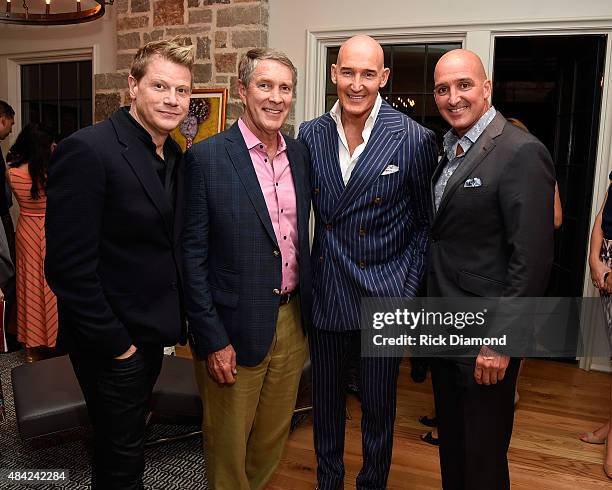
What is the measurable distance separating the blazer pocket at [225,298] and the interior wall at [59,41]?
12.1ft

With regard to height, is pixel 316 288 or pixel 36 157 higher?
pixel 36 157

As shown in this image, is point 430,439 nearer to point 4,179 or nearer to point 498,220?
point 498,220

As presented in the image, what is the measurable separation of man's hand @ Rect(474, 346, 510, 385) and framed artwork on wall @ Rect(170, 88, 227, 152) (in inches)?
118

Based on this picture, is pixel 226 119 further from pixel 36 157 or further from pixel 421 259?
pixel 421 259

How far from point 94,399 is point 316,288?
0.82 meters

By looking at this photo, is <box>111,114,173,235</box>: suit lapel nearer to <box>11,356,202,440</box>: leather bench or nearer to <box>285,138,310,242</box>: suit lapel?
<box>285,138,310,242</box>: suit lapel

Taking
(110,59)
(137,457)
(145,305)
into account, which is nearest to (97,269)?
(145,305)

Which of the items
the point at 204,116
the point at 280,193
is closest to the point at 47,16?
the point at 204,116

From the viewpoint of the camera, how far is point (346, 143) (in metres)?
2.00

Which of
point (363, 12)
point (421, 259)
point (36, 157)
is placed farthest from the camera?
point (363, 12)

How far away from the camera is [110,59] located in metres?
4.87

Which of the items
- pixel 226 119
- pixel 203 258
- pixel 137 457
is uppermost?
pixel 226 119

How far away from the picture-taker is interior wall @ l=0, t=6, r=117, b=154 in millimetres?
4859

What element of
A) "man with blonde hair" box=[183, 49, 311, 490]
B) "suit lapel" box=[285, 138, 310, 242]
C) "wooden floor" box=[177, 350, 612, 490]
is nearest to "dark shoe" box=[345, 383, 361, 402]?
"wooden floor" box=[177, 350, 612, 490]
